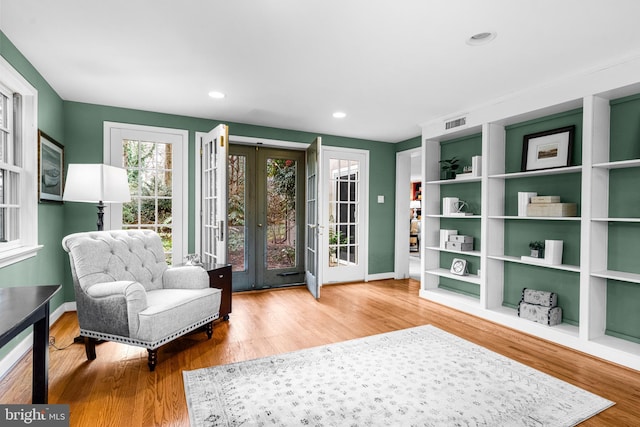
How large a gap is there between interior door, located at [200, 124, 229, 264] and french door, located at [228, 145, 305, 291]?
50 cm

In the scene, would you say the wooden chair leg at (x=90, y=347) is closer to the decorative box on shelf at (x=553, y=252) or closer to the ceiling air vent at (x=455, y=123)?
the decorative box on shelf at (x=553, y=252)

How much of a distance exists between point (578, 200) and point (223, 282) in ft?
11.6

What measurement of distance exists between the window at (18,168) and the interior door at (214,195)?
1.52m

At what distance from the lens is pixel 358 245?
17.6ft

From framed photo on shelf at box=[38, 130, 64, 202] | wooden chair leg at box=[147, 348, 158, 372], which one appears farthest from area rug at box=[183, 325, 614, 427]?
framed photo on shelf at box=[38, 130, 64, 202]

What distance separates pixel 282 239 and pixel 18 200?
9.86 feet

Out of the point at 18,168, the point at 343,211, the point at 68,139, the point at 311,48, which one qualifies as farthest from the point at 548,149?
the point at 68,139

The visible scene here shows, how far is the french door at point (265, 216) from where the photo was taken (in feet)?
15.2

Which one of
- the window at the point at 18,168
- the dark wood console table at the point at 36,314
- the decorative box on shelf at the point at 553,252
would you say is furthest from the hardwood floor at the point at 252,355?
the window at the point at 18,168

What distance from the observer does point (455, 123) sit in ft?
13.0

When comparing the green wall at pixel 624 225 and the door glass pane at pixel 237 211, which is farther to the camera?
the door glass pane at pixel 237 211

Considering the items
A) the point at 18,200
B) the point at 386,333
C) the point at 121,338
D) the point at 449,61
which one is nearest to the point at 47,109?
the point at 18,200

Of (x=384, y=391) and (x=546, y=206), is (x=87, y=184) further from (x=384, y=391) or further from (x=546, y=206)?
(x=546, y=206)

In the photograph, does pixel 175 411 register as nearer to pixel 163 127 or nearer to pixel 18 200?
pixel 18 200
